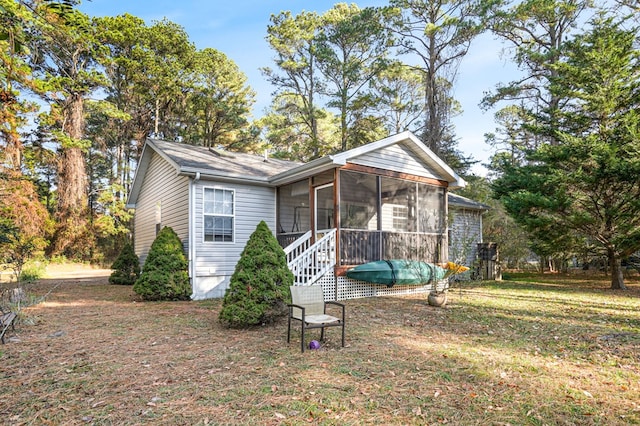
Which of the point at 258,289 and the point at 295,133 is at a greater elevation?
the point at 295,133

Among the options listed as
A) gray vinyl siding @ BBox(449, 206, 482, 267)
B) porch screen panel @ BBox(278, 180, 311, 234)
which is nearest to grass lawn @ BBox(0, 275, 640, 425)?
porch screen panel @ BBox(278, 180, 311, 234)

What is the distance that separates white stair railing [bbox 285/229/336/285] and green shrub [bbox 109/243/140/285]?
754cm

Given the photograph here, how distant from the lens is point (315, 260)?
31.0 ft

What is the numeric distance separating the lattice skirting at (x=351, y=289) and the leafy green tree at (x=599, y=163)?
17.6 feet

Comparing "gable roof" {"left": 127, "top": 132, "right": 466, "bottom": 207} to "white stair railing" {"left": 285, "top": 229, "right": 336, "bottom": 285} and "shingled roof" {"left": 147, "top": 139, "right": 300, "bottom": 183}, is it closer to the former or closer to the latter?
"shingled roof" {"left": 147, "top": 139, "right": 300, "bottom": 183}

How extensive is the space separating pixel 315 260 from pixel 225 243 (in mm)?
2893

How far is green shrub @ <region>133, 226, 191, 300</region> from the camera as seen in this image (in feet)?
30.2

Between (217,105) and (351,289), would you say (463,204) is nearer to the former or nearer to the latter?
(351,289)

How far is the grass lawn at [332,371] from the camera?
3232 mm

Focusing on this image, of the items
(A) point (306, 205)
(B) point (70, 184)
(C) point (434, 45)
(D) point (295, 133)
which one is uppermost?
(C) point (434, 45)

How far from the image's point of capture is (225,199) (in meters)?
10.8

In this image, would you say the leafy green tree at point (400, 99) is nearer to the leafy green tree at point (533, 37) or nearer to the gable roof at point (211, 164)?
the leafy green tree at point (533, 37)

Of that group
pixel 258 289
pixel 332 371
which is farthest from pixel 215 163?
pixel 332 371

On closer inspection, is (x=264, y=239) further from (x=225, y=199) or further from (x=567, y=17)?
(x=567, y=17)
